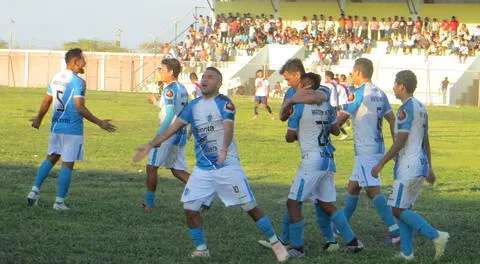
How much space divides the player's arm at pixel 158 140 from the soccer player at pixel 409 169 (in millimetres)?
1942

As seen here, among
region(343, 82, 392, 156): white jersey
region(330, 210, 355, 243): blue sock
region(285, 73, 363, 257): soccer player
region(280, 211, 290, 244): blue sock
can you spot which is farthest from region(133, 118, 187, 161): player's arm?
region(343, 82, 392, 156): white jersey

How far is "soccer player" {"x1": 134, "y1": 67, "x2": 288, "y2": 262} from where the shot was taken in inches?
348

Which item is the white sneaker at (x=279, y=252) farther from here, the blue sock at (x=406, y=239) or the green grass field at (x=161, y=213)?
the blue sock at (x=406, y=239)

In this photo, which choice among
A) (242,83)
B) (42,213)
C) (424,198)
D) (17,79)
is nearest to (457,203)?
(424,198)

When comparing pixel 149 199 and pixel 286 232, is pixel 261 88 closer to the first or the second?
pixel 149 199

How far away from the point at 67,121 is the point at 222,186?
141 inches

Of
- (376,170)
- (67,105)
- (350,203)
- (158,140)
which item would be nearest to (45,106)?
(67,105)

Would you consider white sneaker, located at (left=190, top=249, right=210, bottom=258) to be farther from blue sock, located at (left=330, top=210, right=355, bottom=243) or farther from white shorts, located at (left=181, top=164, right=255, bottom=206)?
blue sock, located at (left=330, top=210, right=355, bottom=243)

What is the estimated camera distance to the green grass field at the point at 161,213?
907 centimetres

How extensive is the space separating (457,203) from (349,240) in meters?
4.80

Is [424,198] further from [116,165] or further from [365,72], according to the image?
[116,165]

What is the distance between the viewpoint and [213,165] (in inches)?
351

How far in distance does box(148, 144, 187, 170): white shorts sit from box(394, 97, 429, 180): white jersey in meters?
4.20

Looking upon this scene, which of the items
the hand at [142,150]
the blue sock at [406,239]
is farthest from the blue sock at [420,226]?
the hand at [142,150]
